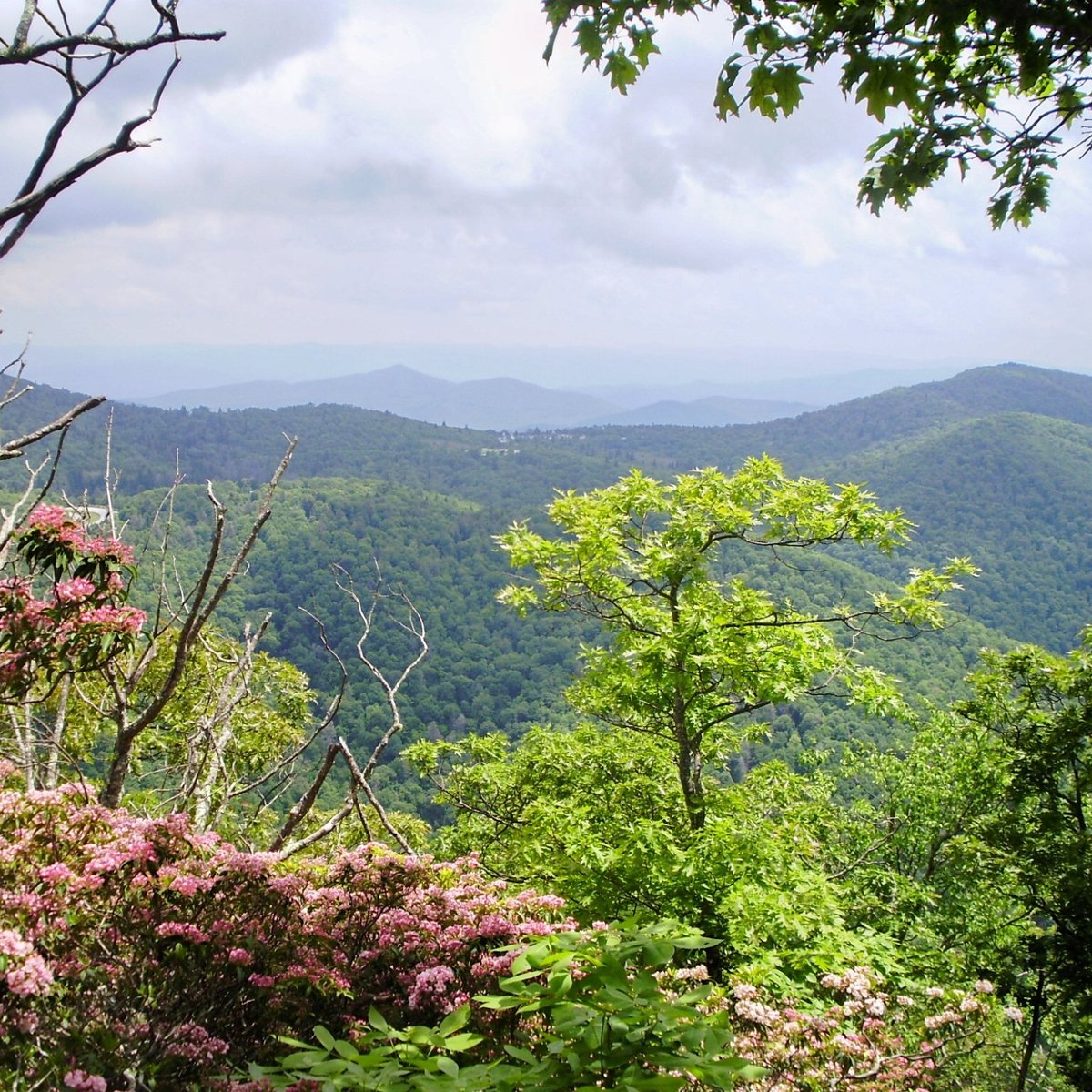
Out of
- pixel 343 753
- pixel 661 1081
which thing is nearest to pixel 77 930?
pixel 343 753

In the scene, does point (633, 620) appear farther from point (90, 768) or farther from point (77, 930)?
point (90, 768)

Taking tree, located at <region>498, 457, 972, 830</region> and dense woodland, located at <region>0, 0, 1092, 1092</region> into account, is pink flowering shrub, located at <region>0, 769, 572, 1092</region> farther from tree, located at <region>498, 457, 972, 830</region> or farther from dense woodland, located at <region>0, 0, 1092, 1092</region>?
tree, located at <region>498, 457, 972, 830</region>

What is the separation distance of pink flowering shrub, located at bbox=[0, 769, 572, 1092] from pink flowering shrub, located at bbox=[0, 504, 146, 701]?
0.43 metres

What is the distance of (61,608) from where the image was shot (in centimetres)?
250

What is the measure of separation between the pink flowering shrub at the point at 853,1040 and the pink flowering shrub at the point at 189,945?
2.80ft

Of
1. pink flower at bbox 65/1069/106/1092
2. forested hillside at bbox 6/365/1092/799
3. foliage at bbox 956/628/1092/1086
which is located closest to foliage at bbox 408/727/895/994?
foliage at bbox 956/628/1092/1086

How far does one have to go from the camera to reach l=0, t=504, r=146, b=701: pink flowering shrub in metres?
2.43

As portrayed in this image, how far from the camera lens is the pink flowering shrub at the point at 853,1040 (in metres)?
2.33

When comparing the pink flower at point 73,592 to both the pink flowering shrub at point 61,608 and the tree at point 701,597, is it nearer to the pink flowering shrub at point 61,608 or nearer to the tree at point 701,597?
the pink flowering shrub at point 61,608

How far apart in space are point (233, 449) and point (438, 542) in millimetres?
83900

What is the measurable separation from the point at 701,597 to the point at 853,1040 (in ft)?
15.4

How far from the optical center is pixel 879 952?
533 centimetres

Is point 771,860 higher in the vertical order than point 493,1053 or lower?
lower

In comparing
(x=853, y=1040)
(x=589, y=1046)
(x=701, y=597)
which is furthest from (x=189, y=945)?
(x=701, y=597)
